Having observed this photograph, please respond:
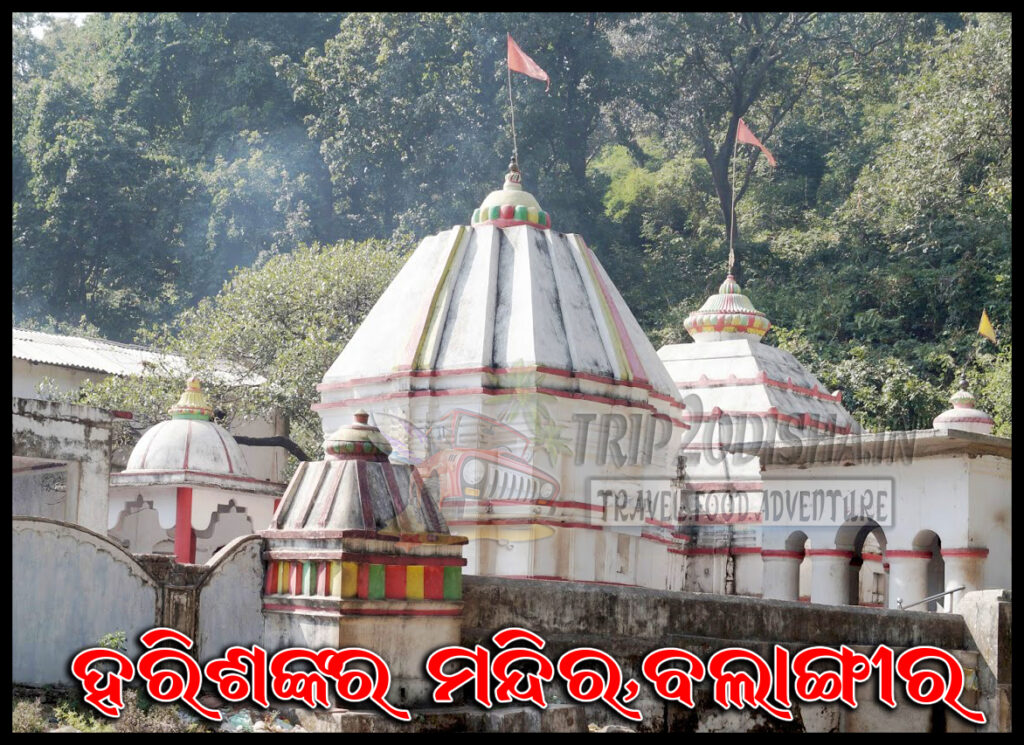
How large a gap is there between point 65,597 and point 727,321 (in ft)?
57.4

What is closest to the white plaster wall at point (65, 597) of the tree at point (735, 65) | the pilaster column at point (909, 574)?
the pilaster column at point (909, 574)

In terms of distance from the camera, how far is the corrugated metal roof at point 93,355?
28781 millimetres

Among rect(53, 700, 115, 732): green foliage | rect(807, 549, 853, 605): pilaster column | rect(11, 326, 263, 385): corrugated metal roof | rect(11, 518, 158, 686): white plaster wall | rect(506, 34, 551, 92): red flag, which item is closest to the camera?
rect(53, 700, 115, 732): green foliage

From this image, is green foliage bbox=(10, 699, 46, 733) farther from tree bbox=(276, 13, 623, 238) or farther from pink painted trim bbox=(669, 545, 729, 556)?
tree bbox=(276, 13, 623, 238)

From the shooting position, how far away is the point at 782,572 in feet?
61.1

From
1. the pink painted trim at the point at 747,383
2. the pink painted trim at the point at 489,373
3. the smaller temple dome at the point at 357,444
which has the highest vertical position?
the pink painted trim at the point at 747,383

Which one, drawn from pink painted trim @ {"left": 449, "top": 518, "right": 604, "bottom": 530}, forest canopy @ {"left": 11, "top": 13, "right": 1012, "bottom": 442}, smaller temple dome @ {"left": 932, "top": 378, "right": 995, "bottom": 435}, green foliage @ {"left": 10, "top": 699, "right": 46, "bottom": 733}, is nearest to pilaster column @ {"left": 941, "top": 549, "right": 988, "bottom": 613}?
pink painted trim @ {"left": 449, "top": 518, "right": 604, "bottom": 530}

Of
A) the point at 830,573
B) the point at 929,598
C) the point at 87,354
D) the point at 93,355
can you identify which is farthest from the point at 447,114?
the point at 929,598

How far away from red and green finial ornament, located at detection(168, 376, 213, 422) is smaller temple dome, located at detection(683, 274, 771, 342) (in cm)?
816

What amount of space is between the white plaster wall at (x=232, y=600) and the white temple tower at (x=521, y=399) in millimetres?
6967

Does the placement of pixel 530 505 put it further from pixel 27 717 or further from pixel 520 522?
pixel 27 717

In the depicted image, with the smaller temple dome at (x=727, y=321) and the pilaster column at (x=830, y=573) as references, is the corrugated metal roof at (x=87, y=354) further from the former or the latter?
the pilaster column at (x=830, y=573)

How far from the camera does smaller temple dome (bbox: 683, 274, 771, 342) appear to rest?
24875mm
